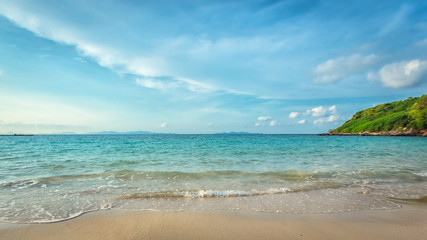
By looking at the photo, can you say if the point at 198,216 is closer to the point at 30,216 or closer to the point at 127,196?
the point at 127,196

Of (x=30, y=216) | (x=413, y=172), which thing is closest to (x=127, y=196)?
(x=30, y=216)

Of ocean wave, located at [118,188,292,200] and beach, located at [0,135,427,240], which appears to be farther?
ocean wave, located at [118,188,292,200]

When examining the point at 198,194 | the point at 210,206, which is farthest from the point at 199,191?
the point at 210,206

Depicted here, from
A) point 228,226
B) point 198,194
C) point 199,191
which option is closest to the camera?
point 228,226

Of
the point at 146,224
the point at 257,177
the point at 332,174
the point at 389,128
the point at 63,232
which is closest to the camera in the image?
the point at 63,232

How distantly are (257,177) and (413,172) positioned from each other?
Result: 369 inches

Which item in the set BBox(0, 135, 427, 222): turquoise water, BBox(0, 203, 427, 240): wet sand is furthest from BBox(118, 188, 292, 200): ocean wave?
BBox(0, 203, 427, 240): wet sand

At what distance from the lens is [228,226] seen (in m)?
4.72

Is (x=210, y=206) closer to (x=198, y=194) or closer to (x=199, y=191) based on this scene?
(x=198, y=194)

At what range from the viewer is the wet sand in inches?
169

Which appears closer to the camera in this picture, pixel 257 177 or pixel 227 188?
pixel 227 188

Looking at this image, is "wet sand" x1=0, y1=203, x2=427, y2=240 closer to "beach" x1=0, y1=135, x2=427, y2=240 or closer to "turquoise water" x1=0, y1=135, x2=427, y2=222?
"beach" x1=0, y1=135, x2=427, y2=240

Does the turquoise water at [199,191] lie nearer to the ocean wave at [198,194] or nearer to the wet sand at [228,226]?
the ocean wave at [198,194]

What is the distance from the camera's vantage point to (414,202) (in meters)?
6.67
